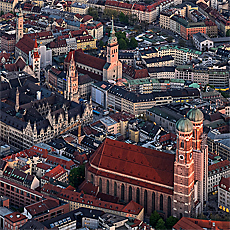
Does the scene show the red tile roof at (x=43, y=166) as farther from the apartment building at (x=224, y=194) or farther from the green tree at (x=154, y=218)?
the apartment building at (x=224, y=194)

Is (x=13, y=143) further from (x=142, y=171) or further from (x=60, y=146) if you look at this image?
(x=142, y=171)

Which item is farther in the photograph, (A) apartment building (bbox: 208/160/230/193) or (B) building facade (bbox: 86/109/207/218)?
(A) apartment building (bbox: 208/160/230/193)

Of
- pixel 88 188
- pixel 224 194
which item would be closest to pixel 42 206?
pixel 88 188

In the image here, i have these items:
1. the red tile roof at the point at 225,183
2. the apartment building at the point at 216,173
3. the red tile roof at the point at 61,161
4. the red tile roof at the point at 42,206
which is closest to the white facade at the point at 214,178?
the apartment building at the point at 216,173

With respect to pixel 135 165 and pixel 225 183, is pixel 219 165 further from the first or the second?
pixel 135 165

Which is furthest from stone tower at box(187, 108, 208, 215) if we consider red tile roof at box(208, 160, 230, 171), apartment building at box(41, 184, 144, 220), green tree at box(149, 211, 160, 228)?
apartment building at box(41, 184, 144, 220)

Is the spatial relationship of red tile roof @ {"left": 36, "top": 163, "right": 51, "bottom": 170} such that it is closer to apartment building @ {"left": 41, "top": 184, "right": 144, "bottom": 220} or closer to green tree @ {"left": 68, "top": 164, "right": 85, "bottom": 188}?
green tree @ {"left": 68, "top": 164, "right": 85, "bottom": 188}
